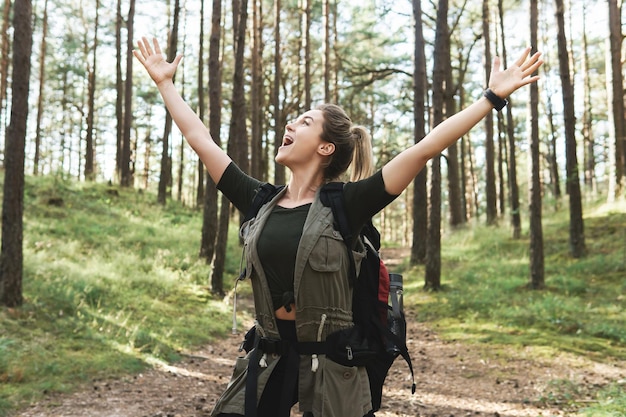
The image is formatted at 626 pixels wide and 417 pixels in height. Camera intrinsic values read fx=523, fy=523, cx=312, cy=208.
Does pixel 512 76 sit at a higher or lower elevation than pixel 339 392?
higher

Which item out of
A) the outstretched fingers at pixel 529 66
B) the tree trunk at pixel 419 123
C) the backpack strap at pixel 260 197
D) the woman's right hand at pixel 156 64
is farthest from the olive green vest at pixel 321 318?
the tree trunk at pixel 419 123

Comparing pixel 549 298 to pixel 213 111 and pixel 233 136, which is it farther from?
pixel 213 111

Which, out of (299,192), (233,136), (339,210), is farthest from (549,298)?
(339,210)

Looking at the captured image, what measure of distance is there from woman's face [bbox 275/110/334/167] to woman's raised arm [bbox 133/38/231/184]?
34cm

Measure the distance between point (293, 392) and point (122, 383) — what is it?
508 cm

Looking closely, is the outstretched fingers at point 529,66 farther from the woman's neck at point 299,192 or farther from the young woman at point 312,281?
the woman's neck at point 299,192

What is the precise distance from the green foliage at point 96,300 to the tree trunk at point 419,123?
19.4 ft

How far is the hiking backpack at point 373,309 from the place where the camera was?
236 centimetres

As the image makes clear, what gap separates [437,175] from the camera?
526 inches

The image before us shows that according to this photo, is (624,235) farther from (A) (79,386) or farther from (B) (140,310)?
(A) (79,386)

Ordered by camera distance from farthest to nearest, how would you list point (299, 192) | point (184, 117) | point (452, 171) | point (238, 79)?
point (452, 171) < point (238, 79) < point (184, 117) < point (299, 192)

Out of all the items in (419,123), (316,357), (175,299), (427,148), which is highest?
(419,123)

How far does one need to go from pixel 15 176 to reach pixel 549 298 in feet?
32.4

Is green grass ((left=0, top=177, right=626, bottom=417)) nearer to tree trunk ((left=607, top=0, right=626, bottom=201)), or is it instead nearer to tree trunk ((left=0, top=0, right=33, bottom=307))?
tree trunk ((left=0, top=0, right=33, bottom=307))
